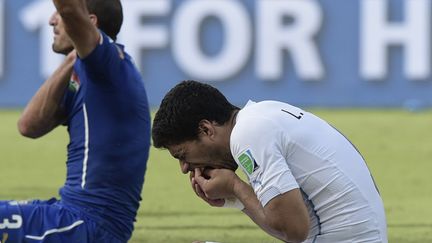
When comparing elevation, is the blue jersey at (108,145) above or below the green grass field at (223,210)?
above

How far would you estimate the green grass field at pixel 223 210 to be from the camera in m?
8.77

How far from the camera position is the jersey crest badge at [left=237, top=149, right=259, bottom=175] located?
15.5 ft

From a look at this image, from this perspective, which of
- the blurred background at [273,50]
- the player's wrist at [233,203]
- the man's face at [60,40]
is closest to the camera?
the player's wrist at [233,203]

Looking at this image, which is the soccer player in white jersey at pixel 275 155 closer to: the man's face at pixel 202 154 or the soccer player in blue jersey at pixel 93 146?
the man's face at pixel 202 154

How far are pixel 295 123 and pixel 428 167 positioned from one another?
7.88 meters

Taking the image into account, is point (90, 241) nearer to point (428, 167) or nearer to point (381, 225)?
point (381, 225)

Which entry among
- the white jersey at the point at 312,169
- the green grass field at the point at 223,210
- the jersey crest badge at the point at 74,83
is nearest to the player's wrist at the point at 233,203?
the white jersey at the point at 312,169

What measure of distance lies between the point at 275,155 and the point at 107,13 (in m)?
1.83

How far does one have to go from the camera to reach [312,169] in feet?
15.9

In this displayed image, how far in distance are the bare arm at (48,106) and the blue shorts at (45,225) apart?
0.58 metres

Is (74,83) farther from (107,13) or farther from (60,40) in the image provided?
(107,13)

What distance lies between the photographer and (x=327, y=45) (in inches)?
690

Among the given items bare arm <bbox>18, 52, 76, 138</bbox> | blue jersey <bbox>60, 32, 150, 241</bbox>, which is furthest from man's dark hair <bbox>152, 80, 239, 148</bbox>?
bare arm <bbox>18, 52, 76, 138</bbox>

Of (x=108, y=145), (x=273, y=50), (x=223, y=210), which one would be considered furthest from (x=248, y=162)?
(x=273, y=50)
